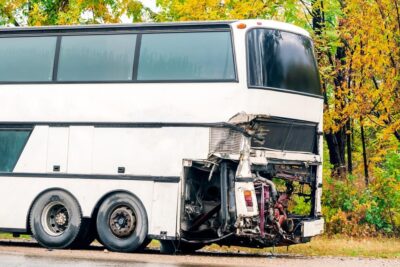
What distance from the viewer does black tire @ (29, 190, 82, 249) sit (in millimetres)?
19922

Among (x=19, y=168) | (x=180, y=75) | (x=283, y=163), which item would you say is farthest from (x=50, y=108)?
(x=283, y=163)

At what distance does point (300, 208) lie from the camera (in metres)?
23.1

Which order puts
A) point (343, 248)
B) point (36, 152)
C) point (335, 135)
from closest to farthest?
point (36, 152)
point (343, 248)
point (335, 135)

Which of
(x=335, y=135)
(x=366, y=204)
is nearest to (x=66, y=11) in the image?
(x=335, y=135)

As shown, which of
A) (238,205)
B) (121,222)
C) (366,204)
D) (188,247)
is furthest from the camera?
(366,204)

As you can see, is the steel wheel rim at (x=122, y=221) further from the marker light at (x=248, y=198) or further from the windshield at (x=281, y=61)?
the windshield at (x=281, y=61)

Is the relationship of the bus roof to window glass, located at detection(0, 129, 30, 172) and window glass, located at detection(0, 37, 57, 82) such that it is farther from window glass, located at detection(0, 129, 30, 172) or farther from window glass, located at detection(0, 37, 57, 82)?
window glass, located at detection(0, 129, 30, 172)

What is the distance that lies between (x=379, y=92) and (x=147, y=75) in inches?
337

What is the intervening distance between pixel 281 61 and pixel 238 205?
2.69 meters

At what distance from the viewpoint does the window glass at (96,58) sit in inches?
782

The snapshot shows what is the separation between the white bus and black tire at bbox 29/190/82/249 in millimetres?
23

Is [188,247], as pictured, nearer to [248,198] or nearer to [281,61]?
[248,198]

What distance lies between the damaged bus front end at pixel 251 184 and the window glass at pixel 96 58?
226cm

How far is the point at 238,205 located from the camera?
60.2 ft
